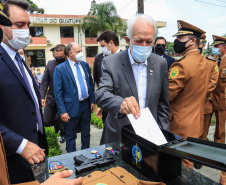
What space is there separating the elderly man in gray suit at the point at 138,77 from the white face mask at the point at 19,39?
861mm

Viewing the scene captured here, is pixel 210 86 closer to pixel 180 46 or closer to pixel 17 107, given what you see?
pixel 180 46

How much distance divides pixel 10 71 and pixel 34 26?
88.8 feet

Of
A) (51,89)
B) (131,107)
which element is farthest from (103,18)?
(131,107)

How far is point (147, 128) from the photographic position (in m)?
1.25

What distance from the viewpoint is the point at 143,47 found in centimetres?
182

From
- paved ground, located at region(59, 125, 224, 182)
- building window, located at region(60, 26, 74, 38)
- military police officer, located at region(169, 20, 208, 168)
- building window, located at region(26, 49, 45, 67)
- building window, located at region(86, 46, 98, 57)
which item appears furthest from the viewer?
building window, located at region(86, 46, 98, 57)

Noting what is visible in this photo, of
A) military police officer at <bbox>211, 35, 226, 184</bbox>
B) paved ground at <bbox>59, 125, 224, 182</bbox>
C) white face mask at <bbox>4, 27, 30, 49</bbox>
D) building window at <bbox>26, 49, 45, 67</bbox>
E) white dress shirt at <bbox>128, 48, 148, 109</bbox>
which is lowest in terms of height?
paved ground at <bbox>59, 125, 224, 182</bbox>

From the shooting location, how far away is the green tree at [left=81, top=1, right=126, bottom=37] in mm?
20172

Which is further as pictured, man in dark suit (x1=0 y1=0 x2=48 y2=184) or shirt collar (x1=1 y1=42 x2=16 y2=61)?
shirt collar (x1=1 y1=42 x2=16 y2=61)

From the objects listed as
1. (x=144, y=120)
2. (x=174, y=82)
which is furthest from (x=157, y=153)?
(x=174, y=82)

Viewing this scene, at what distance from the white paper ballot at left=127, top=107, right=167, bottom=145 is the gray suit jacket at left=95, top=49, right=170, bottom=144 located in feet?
1.77

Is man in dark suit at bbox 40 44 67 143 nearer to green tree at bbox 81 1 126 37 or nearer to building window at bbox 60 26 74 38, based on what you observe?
green tree at bbox 81 1 126 37

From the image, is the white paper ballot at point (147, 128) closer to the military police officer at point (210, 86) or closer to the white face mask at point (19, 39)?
the white face mask at point (19, 39)

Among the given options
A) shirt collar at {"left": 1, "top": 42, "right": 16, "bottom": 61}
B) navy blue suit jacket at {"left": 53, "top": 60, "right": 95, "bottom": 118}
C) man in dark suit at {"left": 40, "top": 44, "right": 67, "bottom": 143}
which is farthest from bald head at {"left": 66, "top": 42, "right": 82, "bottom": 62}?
shirt collar at {"left": 1, "top": 42, "right": 16, "bottom": 61}
